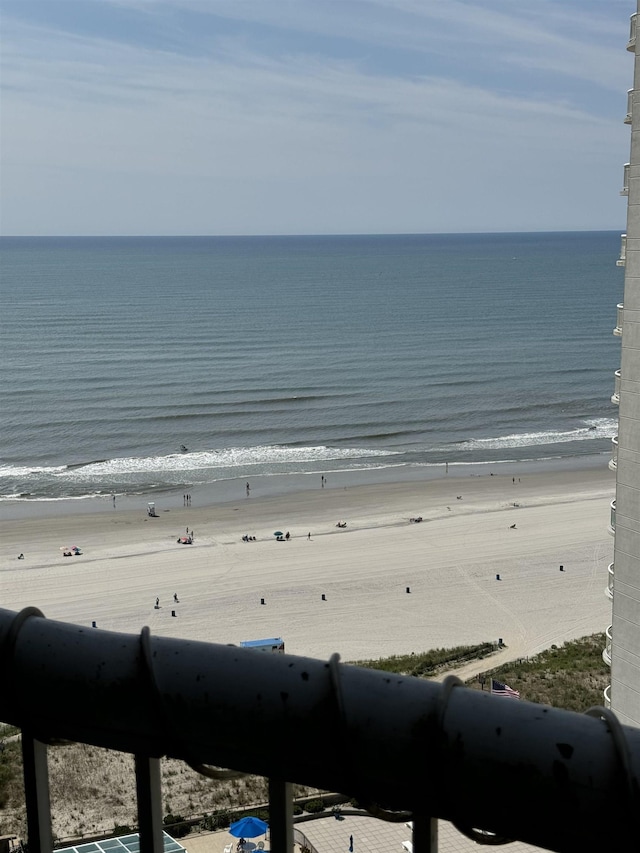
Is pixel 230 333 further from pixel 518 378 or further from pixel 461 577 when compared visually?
pixel 461 577

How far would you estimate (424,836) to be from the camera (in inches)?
61.9

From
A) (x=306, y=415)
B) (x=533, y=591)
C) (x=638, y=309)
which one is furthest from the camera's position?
(x=306, y=415)

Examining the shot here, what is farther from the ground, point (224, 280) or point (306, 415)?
point (224, 280)

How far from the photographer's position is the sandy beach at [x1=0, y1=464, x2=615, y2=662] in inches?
1212

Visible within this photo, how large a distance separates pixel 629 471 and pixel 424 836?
1546cm

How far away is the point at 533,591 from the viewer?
111 ft

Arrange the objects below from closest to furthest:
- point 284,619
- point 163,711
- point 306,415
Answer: point 163,711 → point 284,619 → point 306,415

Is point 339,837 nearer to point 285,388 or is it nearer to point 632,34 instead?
point 632,34

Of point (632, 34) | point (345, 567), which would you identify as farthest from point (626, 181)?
point (345, 567)

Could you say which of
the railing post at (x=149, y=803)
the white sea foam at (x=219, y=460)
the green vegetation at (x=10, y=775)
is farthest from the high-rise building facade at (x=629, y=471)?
the white sea foam at (x=219, y=460)

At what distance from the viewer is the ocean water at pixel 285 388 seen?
175ft

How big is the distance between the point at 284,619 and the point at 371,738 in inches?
1201

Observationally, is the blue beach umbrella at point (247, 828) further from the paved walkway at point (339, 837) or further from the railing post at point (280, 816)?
the railing post at point (280, 816)

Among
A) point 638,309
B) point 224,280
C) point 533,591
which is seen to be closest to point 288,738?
point 638,309
